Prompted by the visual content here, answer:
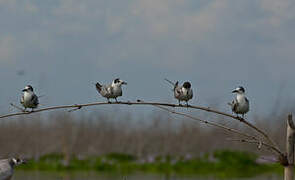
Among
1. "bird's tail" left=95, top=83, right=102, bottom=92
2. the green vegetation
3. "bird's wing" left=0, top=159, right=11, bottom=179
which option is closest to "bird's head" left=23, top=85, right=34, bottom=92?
"bird's tail" left=95, top=83, right=102, bottom=92

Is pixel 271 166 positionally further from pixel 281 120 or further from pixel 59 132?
pixel 59 132

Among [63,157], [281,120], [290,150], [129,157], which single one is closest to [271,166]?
[281,120]

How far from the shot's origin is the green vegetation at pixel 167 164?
16.5 metres

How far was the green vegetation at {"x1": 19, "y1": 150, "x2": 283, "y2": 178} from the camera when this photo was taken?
54.1 feet

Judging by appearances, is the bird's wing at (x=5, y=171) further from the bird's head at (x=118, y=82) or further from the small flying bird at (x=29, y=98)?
the bird's head at (x=118, y=82)

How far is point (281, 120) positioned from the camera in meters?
16.5

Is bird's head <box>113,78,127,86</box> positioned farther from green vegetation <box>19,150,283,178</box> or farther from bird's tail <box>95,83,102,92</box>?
green vegetation <box>19,150,283,178</box>

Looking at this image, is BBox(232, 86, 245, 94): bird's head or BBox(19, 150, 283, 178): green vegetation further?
BBox(19, 150, 283, 178): green vegetation

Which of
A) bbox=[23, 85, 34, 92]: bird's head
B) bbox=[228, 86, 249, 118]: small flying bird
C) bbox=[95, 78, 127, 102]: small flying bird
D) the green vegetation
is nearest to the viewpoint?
bbox=[228, 86, 249, 118]: small flying bird

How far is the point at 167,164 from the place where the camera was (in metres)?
16.9

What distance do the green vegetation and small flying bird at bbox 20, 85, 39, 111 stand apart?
34.7 feet

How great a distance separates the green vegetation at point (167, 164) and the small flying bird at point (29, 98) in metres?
10.6

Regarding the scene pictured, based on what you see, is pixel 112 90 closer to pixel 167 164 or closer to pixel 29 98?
pixel 29 98

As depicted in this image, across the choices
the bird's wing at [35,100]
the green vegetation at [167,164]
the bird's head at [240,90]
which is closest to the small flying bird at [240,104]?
the bird's head at [240,90]
